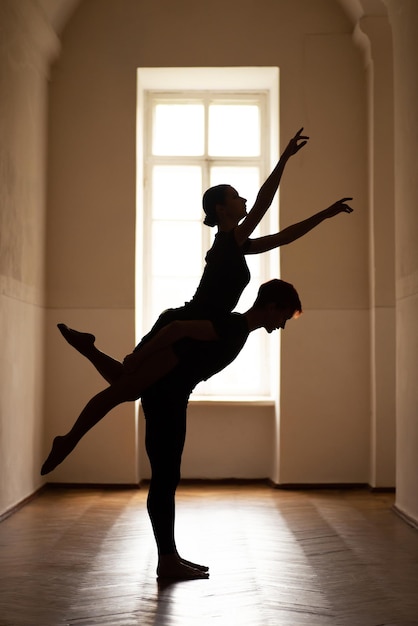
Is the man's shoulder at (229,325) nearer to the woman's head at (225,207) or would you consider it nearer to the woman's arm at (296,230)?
the woman's arm at (296,230)

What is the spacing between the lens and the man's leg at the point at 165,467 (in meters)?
3.94

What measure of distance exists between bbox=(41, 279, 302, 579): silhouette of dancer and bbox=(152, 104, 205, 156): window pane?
14.8 feet

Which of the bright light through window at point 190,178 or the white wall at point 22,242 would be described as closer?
the white wall at point 22,242

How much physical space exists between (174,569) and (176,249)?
4.49 m

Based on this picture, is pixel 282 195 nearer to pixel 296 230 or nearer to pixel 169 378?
pixel 296 230

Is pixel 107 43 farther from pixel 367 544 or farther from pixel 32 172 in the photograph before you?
pixel 367 544

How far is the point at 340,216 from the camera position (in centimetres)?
748

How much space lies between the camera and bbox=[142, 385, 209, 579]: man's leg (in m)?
3.94

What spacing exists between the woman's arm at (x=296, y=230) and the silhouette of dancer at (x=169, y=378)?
0.17 metres

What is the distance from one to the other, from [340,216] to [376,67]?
129 cm

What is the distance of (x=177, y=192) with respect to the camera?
808cm

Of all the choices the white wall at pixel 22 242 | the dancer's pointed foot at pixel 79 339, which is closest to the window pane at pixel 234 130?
the white wall at pixel 22 242

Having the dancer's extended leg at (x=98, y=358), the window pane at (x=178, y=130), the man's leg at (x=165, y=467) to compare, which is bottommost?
the man's leg at (x=165, y=467)

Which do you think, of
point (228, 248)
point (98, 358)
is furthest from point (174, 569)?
point (228, 248)
